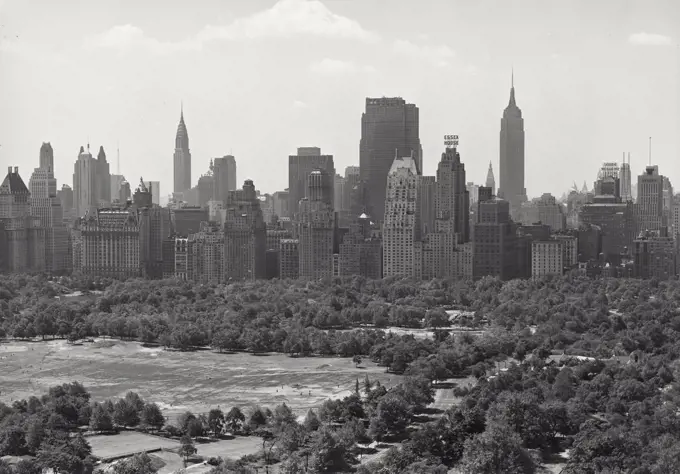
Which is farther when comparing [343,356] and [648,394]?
[343,356]

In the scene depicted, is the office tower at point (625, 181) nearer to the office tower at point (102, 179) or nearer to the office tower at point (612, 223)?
the office tower at point (612, 223)

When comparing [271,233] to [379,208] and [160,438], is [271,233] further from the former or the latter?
[160,438]

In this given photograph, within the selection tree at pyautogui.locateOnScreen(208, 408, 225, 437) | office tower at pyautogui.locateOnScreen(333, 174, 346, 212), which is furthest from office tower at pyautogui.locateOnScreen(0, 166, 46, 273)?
tree at pyautogui.locateOnScreen(208, 408, 225, 437)

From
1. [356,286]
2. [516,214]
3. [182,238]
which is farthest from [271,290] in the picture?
[516,214]

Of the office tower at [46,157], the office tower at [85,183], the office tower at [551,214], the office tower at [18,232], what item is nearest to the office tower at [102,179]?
the office tower at [85,183]

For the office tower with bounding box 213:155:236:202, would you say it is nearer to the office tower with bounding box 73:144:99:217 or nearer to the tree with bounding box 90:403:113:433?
the office tower with bounding box 73:144:99:217

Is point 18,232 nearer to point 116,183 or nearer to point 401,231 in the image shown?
point 401,231

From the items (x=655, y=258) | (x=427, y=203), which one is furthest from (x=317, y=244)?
(x=655, y=258)
